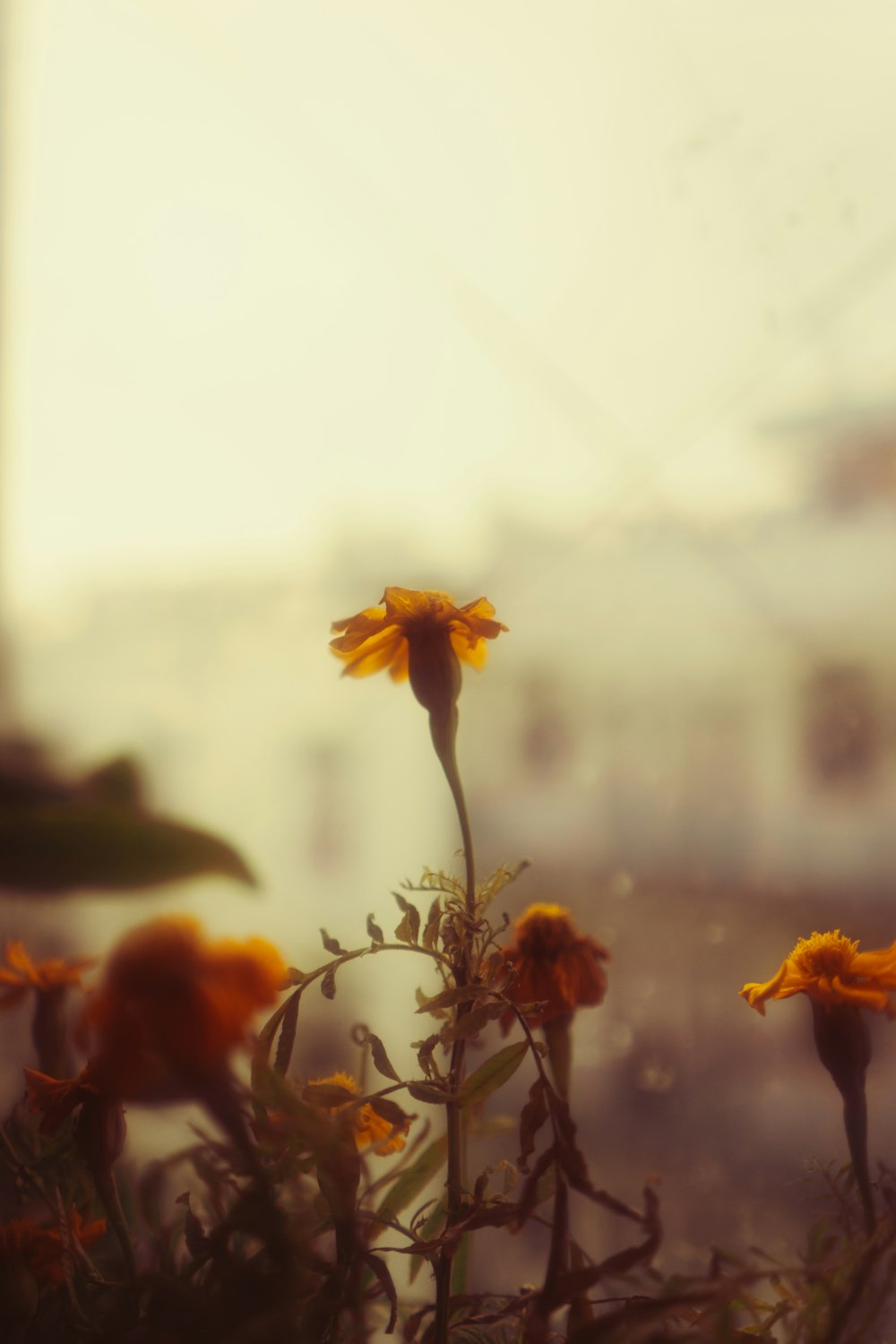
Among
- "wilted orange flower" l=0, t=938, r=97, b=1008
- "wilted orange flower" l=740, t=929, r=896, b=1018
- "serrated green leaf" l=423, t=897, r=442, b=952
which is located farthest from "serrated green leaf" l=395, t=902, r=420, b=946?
"wilted orange flower" l=0, t=938, r=97, b=1008

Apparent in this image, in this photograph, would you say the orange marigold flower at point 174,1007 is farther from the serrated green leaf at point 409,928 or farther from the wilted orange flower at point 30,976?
the wilted orange flower at point 30,976

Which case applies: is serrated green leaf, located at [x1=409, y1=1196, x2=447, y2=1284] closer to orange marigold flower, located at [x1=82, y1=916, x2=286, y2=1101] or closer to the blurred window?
orange marigold flower, located at [x1=82, y1=916, x2=286, y2=1101]

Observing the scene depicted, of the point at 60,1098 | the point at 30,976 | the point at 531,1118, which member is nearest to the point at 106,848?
the point at 30,976

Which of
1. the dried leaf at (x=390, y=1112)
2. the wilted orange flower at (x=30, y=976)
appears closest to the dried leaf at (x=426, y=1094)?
the dried leaf at (x=390, y=1112)

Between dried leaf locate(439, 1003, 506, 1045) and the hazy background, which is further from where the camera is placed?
the hazy background

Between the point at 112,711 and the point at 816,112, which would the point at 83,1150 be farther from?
the point at 816,112
